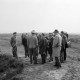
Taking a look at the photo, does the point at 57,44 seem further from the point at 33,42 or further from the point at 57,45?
the point at 33,42

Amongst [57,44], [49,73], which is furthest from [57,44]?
[49,73]

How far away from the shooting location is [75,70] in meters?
10.3

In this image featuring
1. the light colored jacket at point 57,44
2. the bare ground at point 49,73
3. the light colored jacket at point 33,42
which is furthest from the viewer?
the light colored jacket at point 33,42

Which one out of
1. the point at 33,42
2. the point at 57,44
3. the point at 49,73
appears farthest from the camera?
the point at 33,42

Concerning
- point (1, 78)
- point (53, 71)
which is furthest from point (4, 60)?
point (53, 71)

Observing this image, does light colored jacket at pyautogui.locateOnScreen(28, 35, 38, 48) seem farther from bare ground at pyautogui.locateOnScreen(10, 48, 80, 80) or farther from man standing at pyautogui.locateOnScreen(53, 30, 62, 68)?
man standing at pyautogui.locateOnScreen(53, 30, 62, 68)

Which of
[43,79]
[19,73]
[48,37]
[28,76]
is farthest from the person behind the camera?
[48,37]

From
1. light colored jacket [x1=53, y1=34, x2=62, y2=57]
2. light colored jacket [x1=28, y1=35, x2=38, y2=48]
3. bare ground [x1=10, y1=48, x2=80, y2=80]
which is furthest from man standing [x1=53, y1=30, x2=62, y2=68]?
light colored jacket [x1=28, y1=35, x2=38, y2=48]

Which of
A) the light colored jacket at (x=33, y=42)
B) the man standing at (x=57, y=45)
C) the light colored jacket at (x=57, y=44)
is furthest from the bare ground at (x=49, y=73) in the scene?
the light colored jacket at (x=33, y=42)

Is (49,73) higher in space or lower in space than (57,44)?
lower

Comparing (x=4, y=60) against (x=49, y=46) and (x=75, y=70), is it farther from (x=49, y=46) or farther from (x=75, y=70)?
(x=75, y=70)

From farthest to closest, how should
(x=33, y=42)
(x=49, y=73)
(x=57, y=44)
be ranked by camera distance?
(x=33, y=42) < (x=57, y=44) < (x=49, y=73)

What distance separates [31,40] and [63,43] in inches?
84.0

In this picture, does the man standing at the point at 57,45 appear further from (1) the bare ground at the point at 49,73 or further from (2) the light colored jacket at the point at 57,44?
(1) the bare ground at the point at 49,73
